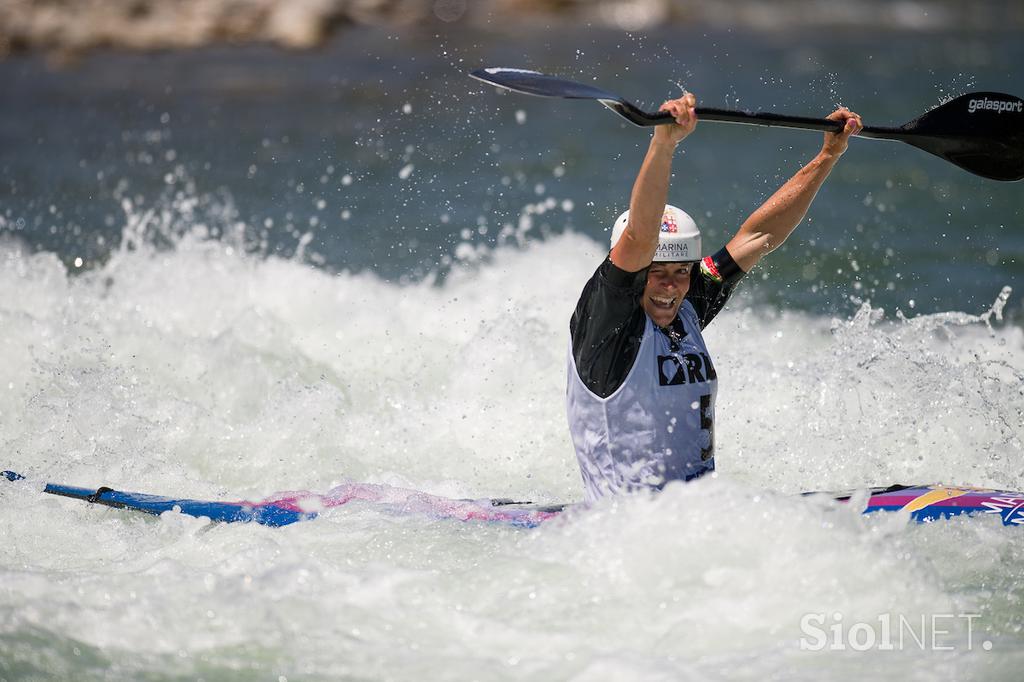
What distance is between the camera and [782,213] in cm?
473

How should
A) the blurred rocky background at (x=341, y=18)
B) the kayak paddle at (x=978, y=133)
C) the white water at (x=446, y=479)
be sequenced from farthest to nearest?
the blurred rocky background at (x=341, y=18) < the kayak paddle at (x=978, y=133) < the white water at (x=446, y=479)

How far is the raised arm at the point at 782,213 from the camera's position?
462 cm

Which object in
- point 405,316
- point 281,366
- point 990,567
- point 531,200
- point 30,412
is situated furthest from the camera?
point 531,200

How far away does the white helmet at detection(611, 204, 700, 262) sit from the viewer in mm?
3945

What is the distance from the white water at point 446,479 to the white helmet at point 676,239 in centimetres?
77

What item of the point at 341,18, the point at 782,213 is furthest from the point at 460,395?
the point at 341,18

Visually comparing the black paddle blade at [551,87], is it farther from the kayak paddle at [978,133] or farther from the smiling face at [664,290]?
the kayak paddle at [978,133]

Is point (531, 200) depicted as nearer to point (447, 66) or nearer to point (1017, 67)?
point (447, 66)

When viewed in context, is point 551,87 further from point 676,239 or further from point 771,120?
point 771,120

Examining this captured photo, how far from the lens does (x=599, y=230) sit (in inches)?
382

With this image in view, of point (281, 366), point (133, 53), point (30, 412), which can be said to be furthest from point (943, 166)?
point (133, 53)

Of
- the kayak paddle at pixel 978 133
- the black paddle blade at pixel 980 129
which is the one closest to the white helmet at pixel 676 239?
the kayak paddle at pixel 978 133

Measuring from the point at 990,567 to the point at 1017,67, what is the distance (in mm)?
14191

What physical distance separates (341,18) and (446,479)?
15882 millimetres
